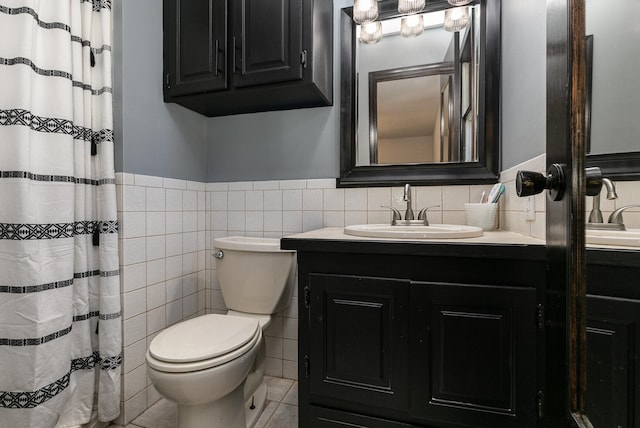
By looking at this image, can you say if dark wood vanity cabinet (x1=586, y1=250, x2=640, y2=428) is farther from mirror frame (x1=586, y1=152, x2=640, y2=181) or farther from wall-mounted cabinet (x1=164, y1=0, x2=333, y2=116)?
wall-mounted cabinet (x1=164, y1=0, x2=333, y2=116)

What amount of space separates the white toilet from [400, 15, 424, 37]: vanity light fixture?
1.27 meters

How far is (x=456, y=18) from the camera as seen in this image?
1511 millimetres

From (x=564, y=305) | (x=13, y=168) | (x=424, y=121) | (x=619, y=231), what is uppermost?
(x=424, y=121)

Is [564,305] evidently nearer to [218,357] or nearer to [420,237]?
[420,237]

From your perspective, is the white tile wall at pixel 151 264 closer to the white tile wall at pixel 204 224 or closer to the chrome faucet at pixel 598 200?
the white tile wall at pixel 204 224

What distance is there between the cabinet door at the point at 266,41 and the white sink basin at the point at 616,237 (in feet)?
4.23

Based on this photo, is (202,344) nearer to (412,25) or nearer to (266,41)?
(266,41)

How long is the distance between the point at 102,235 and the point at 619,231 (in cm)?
158

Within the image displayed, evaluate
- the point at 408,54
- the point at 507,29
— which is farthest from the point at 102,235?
the point at 507,29

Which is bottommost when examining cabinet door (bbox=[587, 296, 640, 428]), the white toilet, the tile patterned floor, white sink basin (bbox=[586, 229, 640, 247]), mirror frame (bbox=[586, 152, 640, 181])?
the tile patterned floor

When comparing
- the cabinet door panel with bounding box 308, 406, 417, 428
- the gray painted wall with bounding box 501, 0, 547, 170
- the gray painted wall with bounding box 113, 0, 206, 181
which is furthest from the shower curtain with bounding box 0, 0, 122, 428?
the gray painted wall with bounding box 501, 0, 547, 170

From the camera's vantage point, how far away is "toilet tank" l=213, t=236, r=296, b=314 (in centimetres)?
150

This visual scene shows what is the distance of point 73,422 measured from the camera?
1.23m

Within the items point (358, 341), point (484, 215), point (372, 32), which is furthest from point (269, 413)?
point (372, 32)
